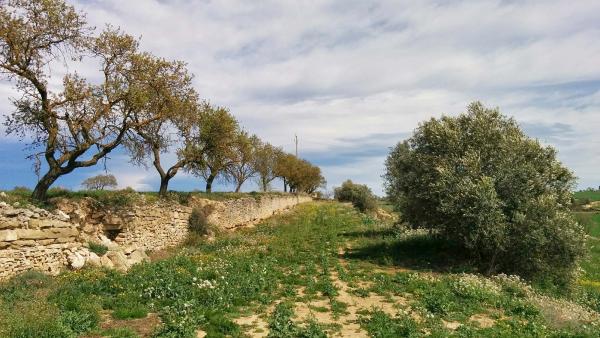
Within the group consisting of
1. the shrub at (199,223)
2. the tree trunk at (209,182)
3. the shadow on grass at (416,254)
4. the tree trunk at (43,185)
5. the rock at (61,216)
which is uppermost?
the tree trunk at (209,182)

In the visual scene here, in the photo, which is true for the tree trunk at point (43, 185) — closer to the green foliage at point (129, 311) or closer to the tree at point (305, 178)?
the green foliage at point (129, 311)

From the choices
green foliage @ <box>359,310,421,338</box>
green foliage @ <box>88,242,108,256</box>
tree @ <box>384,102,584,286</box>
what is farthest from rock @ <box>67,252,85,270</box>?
tree @ <box>384,102,584,286</box>

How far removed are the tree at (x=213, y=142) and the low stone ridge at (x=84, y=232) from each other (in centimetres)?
278

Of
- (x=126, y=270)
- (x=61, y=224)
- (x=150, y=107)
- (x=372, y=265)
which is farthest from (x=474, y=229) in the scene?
(x=150, y=107)

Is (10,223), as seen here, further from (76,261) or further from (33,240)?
(76,261)

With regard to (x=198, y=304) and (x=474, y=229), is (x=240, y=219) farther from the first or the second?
(x=198, y=304)

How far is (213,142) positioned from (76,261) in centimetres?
1644

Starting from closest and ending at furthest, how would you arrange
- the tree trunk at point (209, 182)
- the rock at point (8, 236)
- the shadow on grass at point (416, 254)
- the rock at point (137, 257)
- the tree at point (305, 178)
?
the rock at point (8, 236)
the rock at point (137, 257)
the shadow on grass at point (416, 254)
the tree trunk at point (209, 182)
the tree at point (305, 178)

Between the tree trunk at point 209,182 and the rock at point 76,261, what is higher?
the tree trunk at point 209,182

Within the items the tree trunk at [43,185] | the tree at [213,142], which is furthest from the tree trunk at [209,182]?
the tree trunk at [43,185]

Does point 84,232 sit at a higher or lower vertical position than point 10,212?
lower

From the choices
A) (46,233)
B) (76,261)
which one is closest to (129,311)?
(76,261)

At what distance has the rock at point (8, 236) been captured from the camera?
48.3 ft

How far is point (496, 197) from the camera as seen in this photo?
18.5 metres
